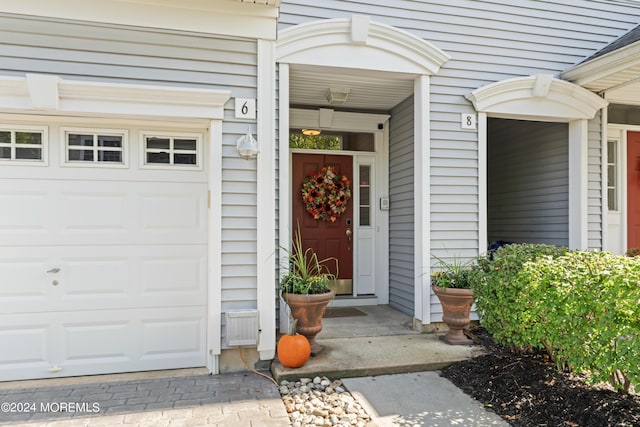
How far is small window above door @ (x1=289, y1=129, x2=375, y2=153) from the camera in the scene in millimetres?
5125

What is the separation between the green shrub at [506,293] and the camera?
→ 2957 mm

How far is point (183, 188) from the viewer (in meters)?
3.41

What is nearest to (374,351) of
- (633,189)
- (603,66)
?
(603,66)

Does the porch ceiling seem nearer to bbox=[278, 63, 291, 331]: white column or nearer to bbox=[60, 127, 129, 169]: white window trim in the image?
bbox=[278, 63, 291, 331]: white column

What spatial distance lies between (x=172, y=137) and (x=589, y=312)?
325 cm

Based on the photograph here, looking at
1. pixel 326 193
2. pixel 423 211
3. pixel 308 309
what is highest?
pixel 326 193

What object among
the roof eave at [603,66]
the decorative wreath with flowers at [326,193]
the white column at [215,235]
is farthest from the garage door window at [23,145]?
the roof eave at [603,66]

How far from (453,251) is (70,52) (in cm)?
383

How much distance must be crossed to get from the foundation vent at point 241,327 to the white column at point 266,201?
0.29 feet

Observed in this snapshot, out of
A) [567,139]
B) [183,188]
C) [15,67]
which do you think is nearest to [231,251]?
[183,188]

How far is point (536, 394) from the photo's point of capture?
8.94 feet

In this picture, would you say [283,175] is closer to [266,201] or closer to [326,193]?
[266,201]

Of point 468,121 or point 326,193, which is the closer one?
point 468,121

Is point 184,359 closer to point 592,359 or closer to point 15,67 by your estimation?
point 15,67
